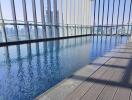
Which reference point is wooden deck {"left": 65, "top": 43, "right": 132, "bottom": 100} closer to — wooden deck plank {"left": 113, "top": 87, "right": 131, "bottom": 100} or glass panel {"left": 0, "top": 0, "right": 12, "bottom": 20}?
wooden deck plank {"left": 113, "top": 87, "right": 131, "bottom": 100}

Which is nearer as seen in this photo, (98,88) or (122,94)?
(122,94)

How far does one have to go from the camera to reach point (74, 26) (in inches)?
474

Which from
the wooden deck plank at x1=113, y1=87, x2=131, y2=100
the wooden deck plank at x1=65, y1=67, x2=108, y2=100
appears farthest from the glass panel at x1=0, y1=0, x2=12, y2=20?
the wooden deck plank at x1=113, y1=87, x2=131, y2=100

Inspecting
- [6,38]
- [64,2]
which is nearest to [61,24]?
[64,2]

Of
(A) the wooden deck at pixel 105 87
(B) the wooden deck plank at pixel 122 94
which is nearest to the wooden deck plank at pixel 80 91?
(A) the wooden deck at pixel 105 87

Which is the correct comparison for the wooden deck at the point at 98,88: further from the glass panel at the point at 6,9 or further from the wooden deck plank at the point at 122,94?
the glass panel at the point at 6,9

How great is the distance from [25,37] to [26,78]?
17.8ft

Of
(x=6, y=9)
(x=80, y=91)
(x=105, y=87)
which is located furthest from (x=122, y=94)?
(x=6, y=9)

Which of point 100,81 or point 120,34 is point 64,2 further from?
point 100,81

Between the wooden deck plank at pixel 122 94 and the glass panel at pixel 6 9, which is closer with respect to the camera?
the wooden deck plank at pixel 122 94

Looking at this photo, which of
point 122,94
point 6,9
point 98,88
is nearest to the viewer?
point 122,94

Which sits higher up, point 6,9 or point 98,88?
point 6,9

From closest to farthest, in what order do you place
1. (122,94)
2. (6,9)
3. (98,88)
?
1. (122,94)
2. (98,88)
3. (6,9)

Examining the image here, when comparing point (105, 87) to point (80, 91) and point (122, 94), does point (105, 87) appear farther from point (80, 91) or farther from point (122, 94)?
point (80, 91)
